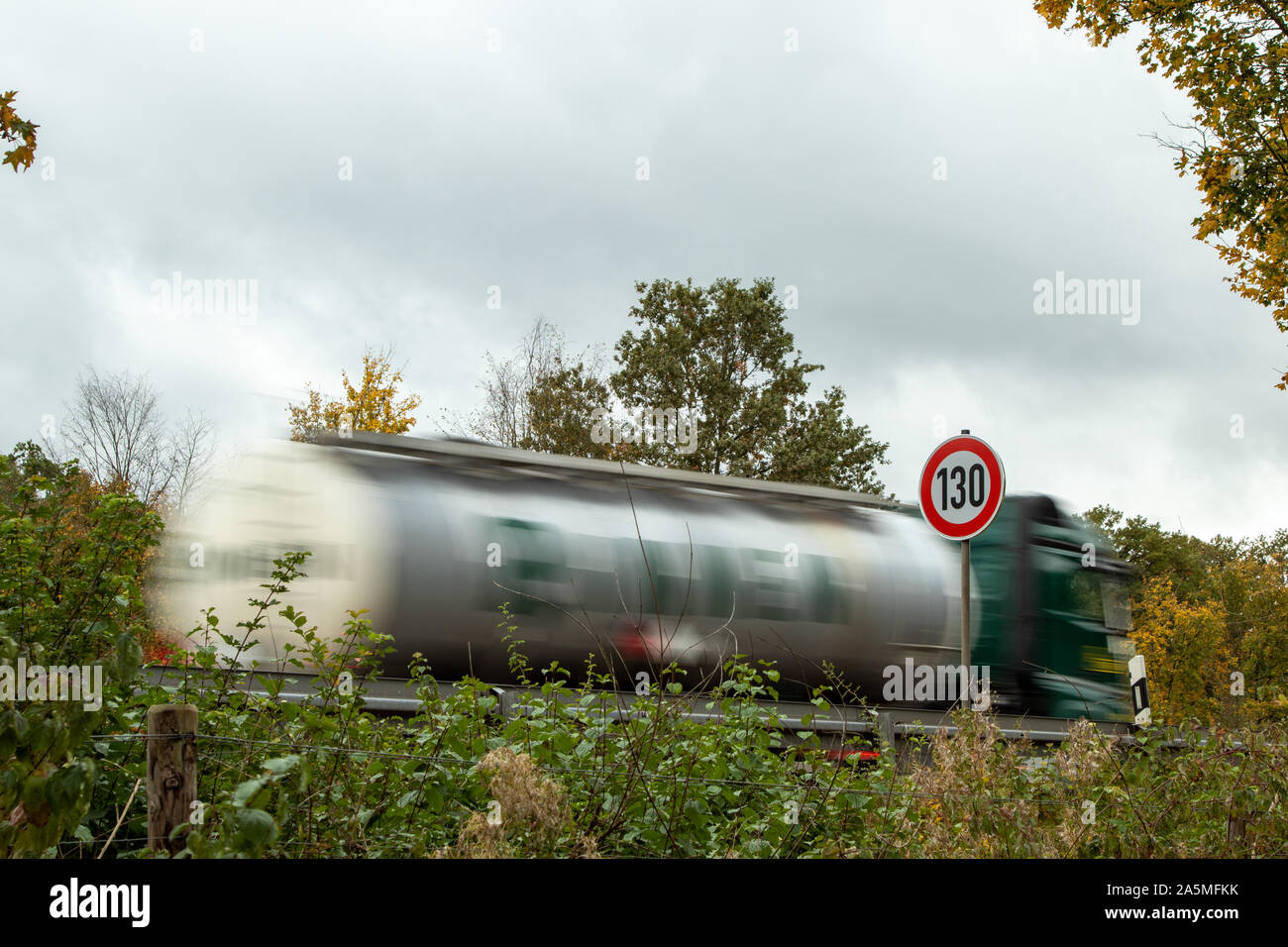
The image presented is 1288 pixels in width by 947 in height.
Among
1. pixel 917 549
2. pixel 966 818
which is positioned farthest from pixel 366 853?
pixel 917 549

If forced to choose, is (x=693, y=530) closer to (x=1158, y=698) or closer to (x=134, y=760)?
(x=134, y=760)

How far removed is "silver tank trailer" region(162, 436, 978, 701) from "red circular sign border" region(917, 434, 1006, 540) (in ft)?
6.64

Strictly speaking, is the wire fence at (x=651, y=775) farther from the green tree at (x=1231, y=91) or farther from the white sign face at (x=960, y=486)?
the green tree at (x=1231, y=91)

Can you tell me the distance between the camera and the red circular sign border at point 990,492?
6.64m

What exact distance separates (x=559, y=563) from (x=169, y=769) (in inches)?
242

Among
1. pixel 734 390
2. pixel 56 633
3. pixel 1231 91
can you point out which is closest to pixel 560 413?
pixel 734 390

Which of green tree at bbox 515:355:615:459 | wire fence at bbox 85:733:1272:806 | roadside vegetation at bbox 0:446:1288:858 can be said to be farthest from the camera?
green tree at bbox 515:355:615:459

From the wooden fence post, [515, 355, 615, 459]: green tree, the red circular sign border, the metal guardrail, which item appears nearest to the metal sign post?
the red circular sign border

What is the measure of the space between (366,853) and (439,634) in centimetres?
478

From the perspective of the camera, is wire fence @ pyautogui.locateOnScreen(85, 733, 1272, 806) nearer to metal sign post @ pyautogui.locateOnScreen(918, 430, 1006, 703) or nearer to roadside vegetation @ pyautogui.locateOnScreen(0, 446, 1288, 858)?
roadside vegetation @ pyautogui.locateOnScreen(0, 446, 1288, 858)

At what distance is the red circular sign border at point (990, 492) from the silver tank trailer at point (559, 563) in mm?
2024

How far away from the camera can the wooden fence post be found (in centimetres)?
356

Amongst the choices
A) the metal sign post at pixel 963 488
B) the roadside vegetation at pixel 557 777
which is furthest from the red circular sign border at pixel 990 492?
the roadside vegetation at pixel 557 777

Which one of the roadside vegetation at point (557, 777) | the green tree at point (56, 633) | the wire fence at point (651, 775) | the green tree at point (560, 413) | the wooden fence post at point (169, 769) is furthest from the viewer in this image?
the green tree at point (560, 413)
